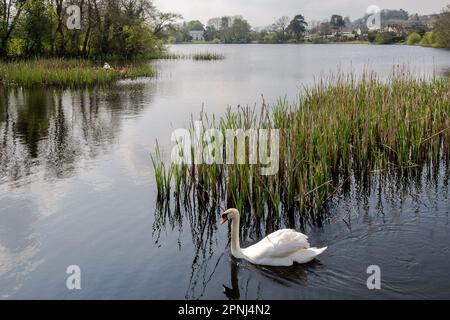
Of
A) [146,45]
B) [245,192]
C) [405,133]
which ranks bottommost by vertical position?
[245,192]

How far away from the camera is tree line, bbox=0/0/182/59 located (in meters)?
48.6

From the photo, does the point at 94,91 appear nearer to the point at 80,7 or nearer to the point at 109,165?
the point at 109,165

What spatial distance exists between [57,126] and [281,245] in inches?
609

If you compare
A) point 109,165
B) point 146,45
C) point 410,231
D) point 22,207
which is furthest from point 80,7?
point 410,231

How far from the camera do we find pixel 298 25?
181m

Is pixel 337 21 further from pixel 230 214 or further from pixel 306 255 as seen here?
pixel 306 255

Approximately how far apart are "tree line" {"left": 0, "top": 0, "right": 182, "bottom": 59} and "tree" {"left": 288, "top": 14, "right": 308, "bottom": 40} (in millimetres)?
117283

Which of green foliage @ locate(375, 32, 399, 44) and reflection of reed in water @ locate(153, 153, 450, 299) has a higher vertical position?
green foliage @ locate(375, 32, 399, 44)

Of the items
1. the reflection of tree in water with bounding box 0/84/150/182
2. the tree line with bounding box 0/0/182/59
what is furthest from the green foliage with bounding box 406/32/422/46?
the reflection of tree in water with bounding box 0/84/150/182

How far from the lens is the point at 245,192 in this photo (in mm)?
10148

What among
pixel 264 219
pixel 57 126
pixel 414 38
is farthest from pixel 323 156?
pixel 414 38

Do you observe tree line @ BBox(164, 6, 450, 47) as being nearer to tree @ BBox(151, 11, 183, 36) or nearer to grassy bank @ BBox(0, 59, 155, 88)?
tree @ BBox(151, 11, 183, 36)

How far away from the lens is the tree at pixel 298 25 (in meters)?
179

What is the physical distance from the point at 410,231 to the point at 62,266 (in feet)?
20.0
